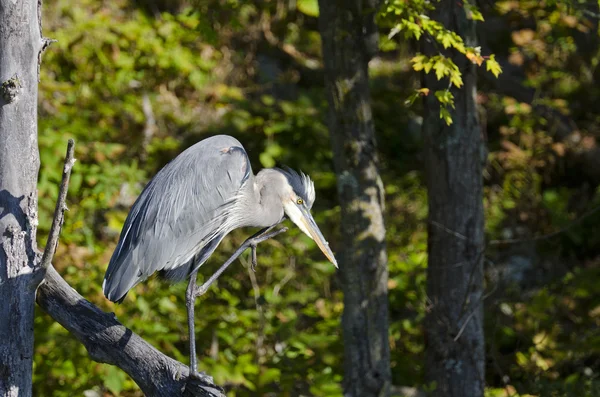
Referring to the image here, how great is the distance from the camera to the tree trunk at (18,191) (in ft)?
8.70

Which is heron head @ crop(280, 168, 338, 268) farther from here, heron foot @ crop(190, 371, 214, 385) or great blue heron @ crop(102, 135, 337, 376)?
heron foot @ crop(190, 371, 214, 385)

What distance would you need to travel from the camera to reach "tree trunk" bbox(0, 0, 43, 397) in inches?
104

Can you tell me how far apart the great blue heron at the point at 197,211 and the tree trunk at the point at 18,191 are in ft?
1.28

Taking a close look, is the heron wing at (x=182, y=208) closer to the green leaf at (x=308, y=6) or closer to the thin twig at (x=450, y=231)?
the thin twig at (x=450, y=231)

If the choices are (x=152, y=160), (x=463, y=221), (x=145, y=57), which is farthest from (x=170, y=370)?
(x=145, y=57)

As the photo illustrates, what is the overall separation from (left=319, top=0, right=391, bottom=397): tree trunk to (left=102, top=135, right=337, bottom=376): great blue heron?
0.48 meters

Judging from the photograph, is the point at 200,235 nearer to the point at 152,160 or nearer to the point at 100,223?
the point at 100,223

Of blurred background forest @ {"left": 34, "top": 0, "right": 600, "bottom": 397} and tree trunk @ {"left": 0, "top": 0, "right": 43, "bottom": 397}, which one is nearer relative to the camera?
tree trunk @ {"left": 0, "top": 0, "right": 43, "bottom": 397}

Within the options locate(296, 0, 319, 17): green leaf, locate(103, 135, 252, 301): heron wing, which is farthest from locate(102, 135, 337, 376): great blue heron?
locate(296, 0, 319, 17): green leaf

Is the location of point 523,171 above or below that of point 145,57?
below

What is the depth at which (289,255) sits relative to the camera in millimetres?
5516

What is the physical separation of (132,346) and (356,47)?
1874mm

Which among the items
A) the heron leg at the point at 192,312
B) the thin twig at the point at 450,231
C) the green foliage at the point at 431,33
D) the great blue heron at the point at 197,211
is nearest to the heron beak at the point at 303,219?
the great blue heron at the point at 197,211

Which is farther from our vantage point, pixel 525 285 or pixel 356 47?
pixel 525 285
